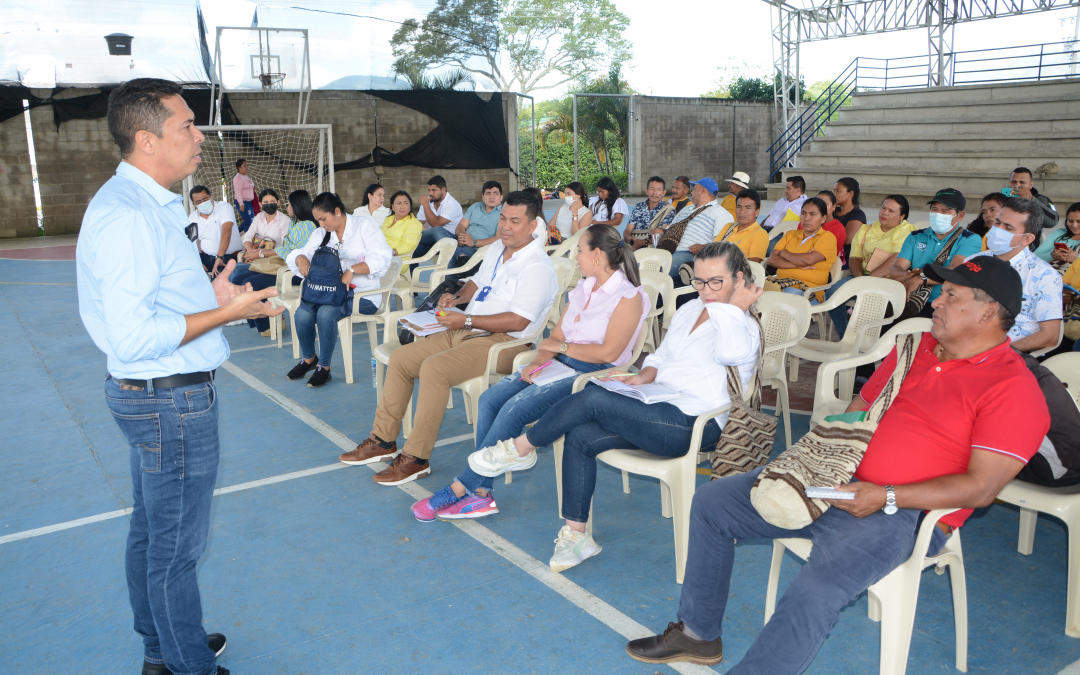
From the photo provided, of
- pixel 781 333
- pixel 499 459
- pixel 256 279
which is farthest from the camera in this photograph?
pixel 256 279

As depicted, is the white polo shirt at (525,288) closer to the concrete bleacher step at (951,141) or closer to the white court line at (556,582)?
the white court line at (556,582)

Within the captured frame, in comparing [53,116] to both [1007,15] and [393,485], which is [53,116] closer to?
[393,485]

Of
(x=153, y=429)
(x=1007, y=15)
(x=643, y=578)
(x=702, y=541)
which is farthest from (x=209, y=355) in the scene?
(x=1007, y=15)

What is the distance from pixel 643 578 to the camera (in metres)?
2.73

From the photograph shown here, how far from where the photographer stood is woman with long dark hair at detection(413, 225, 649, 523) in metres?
3.18

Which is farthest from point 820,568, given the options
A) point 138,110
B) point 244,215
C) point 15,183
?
point 15,183

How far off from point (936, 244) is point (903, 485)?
3.48 metres

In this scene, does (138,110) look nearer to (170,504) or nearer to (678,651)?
(170,504)

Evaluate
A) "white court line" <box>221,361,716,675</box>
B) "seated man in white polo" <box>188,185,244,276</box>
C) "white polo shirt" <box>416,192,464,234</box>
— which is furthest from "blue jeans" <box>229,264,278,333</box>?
"white court line" <box>221,361,716,675</box>

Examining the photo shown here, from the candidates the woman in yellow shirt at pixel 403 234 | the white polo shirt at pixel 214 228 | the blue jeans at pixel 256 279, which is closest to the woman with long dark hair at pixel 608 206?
the woman in yellow shirt at pixel 403 234

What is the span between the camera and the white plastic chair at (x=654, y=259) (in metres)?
5.62

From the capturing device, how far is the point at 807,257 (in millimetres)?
5527

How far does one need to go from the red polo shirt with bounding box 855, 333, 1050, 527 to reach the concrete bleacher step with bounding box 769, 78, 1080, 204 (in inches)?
411

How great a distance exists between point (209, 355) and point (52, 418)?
134 inches
